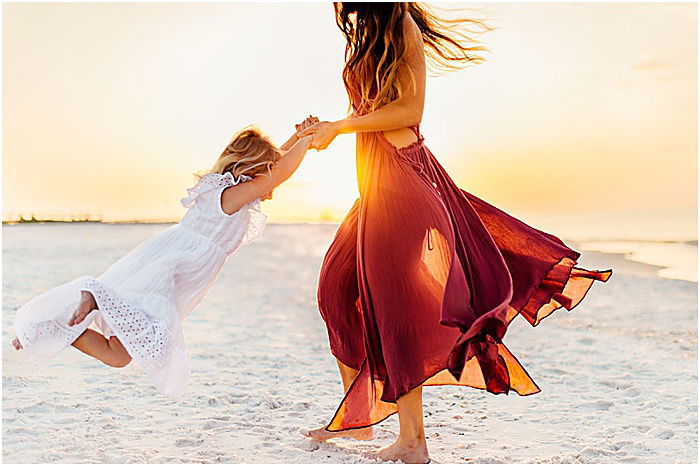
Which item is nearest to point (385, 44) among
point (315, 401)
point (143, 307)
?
point (143, 307)

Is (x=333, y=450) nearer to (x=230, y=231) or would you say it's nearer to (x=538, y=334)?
(x=230, y=231)

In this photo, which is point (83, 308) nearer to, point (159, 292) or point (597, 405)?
point (159, 292)

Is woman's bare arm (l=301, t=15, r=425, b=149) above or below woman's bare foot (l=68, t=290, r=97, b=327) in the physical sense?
above

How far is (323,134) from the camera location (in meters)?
3.47

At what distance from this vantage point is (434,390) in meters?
4.88

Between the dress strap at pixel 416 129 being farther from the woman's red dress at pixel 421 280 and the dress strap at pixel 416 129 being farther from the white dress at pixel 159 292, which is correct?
the white dress at pixel 159 292

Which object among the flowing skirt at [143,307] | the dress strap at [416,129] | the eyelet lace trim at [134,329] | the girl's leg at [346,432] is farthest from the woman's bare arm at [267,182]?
the girl's leg at [346,432]

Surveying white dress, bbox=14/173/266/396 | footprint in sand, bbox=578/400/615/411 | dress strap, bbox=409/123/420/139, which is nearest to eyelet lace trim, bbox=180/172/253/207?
white dress, bbox=14/173/266/396

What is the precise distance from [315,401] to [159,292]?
154 cm

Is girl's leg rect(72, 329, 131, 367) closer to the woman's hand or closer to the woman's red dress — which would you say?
the woman's red dress

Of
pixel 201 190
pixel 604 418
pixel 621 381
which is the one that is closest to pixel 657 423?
pixel 604 418

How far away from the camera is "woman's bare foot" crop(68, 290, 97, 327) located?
324 centimetres

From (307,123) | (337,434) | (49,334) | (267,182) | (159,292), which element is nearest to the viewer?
(49,334)

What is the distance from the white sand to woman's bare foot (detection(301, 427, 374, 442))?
36mm
